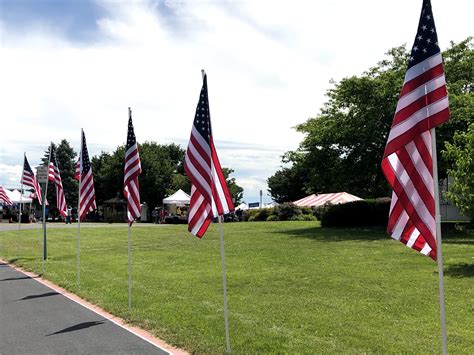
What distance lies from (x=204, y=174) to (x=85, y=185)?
858 centimetres

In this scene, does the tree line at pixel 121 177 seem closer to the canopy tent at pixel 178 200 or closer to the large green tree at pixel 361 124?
the canopy tent at pixel 178 200

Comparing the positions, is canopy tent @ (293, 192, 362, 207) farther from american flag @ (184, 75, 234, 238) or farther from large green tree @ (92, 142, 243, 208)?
american flag @ (184, 75, 234, 238)

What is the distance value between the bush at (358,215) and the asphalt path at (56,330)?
73.2ft

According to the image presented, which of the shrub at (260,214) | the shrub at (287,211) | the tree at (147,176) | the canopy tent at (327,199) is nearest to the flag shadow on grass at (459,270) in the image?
the shrub at (287,211)

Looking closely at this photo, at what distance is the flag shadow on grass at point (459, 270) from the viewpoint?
13008 millimetres

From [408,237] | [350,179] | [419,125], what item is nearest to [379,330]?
[408,237]

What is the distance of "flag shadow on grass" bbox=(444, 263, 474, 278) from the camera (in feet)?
42.7

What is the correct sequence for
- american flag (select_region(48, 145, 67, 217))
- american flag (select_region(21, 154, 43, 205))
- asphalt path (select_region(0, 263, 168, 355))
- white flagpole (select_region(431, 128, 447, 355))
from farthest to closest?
american flag (select_region(21, 154, 43, 205)) → american flag (select_region(48, 145, 67, 217)) → asphalt path (select_region(0, 263, 168, 355)) → white flagpole (select_region(431, 128, 447, 355))

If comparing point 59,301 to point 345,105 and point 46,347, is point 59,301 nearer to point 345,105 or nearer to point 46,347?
point 46,347

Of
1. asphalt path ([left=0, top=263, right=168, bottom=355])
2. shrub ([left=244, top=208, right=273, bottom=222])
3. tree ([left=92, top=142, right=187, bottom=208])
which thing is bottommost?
asphalt path ([left=0, top=263, right=168, bottom=355])

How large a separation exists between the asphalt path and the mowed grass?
0.50m

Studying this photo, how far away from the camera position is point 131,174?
1084cm

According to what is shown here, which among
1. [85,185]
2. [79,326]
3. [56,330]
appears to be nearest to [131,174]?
[79,326]

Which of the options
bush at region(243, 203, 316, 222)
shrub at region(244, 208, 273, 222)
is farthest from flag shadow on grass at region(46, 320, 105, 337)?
shrub at region(244, 208, 273, 222)
